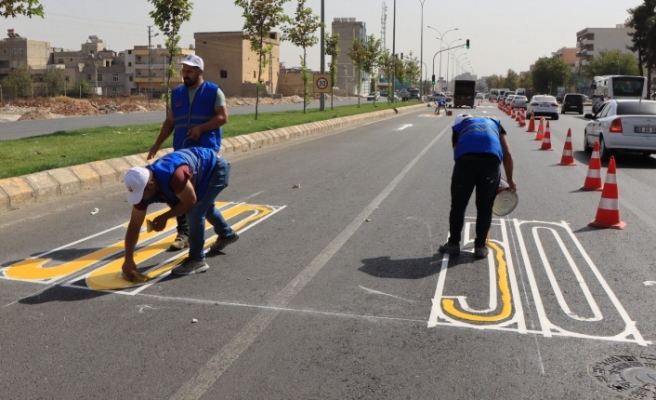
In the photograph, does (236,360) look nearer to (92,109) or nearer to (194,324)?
(194,324)

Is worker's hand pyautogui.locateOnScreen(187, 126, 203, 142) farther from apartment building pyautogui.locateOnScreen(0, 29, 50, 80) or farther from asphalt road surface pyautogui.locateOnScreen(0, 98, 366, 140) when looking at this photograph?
apartment building pyautogui.locateOnScreen(0, 29, 50, 80)

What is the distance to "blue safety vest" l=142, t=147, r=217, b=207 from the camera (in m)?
5.38

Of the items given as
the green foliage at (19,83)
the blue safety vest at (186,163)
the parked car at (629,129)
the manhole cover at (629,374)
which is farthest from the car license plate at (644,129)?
the green foliage at (19,83)

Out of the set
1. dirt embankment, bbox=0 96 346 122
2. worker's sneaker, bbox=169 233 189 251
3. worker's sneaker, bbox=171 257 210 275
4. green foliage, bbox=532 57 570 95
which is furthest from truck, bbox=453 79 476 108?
green foliage, bbox=532 57 570 95

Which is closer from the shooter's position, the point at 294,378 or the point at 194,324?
the point at 294,378

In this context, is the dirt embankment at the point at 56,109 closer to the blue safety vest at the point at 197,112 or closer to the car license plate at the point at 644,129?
the car license plate at the point at 644,129

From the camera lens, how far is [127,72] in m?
122

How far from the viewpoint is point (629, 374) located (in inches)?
157

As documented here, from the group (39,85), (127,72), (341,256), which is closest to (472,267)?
(341,256)

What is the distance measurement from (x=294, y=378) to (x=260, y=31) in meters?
25.5

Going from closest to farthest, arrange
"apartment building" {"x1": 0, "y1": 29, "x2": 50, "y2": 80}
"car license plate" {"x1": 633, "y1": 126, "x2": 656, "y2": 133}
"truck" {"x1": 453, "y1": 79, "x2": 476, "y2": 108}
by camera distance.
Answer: "car license plate" {"x1": 633, "y1": 126, "x2": 656, "y2": 133}, "truck" {"x1": 453, "y1": 79, "x2": 476, "y2": 108}, "apartment building" {"x1": 0, "y1": 29, "x2": 50, "y2": 80}

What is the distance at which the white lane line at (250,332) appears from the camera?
3768 millimetres

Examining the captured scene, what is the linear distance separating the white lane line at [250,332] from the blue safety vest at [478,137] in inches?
63.2

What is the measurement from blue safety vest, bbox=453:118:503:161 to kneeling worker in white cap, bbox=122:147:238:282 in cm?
230
